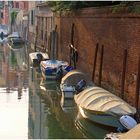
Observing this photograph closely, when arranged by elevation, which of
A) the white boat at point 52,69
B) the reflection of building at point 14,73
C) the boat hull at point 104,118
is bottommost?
the reflection of building at point 14,73

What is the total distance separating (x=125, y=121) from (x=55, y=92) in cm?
843

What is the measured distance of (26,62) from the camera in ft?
112

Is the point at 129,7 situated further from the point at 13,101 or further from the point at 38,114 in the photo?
the point at 13,101

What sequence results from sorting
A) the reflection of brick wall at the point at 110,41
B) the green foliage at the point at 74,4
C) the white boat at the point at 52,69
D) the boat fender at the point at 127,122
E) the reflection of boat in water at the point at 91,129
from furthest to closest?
the white boat at the point at 52,69 < the green foliage at the point at 74,4 < the reflection of brick wall at the point at 110,41 < the reflection of boat in water at the point at 91,129 < the boat fender at the point at 127,122

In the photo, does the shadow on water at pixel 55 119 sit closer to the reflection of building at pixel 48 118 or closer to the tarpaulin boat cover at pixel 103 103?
the reflection of building at pixel 48 118

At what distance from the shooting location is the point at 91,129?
13.5 metres

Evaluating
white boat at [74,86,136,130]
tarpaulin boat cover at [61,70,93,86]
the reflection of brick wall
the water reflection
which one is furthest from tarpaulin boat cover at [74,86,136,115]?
tarpaulin boat cover at [61,70,93,86]

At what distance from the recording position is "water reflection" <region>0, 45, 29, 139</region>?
13616 mm

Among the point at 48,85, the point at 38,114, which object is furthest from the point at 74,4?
the point at 38,114

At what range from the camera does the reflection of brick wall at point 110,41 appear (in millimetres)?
14883

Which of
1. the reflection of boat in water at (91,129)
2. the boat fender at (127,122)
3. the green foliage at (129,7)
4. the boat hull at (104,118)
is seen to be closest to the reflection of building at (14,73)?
the green foliage at (129,7)

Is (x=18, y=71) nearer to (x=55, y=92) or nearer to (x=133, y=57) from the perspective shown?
(x=55, y=92)

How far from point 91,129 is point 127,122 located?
1.77m

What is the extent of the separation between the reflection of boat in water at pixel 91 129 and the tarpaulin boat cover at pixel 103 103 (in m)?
0.51
